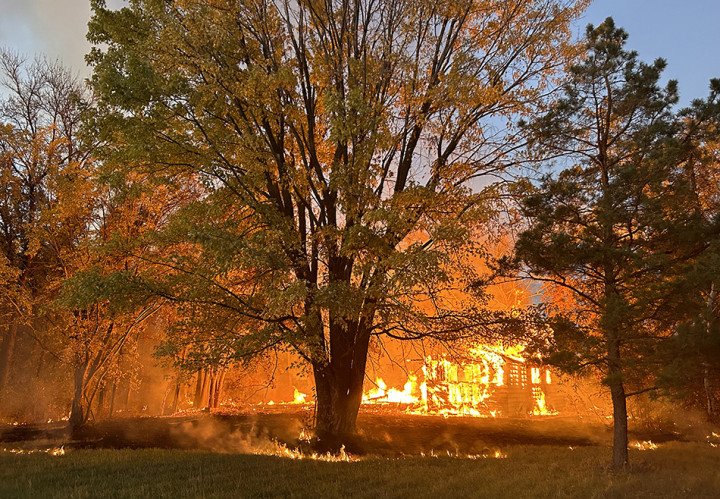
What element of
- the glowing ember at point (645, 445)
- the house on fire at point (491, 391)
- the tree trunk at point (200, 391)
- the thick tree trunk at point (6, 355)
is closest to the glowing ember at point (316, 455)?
the glowing ember at point (645, 445)

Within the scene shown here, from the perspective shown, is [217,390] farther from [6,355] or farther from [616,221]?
[616,221]

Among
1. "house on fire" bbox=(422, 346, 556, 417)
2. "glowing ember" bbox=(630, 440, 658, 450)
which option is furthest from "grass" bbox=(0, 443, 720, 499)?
"house on fire" bbox=(422, 346, 556, 417)

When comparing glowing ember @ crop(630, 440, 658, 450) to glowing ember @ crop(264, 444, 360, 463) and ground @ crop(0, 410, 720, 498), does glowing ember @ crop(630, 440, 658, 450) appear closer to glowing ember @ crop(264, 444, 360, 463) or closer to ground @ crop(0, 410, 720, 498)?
ground @ crop(0, 410, 720, 498)

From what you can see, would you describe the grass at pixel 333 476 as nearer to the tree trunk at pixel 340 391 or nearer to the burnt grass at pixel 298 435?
the burnt grass at pixel 298 435

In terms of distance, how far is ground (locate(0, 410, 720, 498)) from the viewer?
759cm

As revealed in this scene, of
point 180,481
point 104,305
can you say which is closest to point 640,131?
point 180,481

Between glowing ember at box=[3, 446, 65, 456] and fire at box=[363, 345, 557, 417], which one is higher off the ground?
fire at box=[363, 345, 557, 417]

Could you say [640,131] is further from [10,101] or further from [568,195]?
[10,101]

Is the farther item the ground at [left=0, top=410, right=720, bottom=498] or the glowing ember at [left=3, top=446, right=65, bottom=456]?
the glowing ember at [left=3, top=446, right=65, bottom=456]

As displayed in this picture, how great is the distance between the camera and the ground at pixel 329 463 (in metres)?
7.59

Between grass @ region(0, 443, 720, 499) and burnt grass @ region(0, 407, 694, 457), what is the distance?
1.40 metres

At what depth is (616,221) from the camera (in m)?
9.71

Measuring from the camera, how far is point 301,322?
10547mm

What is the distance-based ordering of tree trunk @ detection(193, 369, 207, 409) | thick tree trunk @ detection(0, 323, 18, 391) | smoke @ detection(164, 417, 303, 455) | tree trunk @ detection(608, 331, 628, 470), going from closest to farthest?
1. tree trunk @ detection(608, 331, 628, 470)
2. smoke @ detection(164, 417, 303, 455)
3. thick tree trunk @ detection(0, 323, 18, 391)
4. tree trunk @ detection(193, 369, 207, 409)
